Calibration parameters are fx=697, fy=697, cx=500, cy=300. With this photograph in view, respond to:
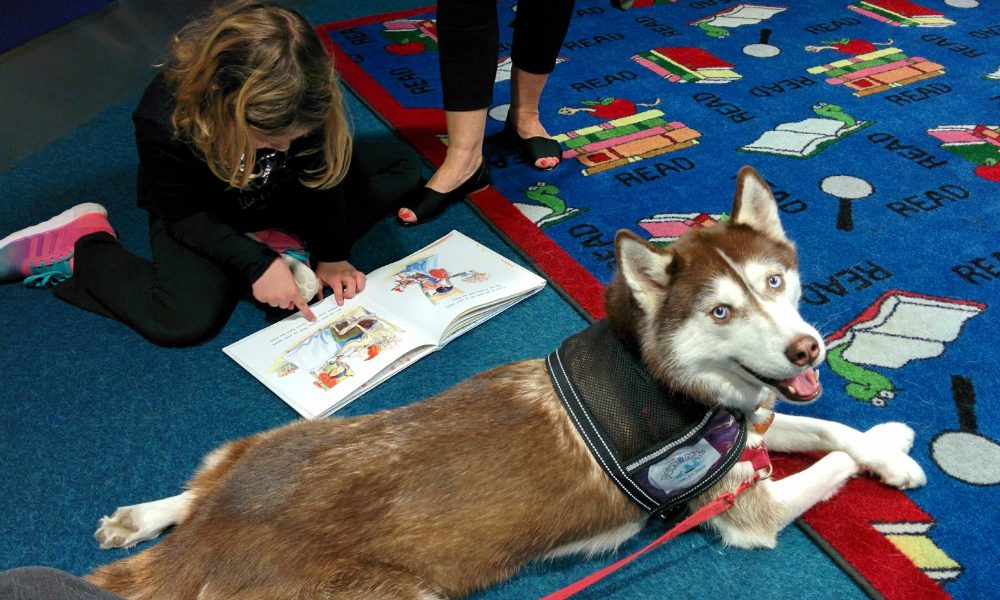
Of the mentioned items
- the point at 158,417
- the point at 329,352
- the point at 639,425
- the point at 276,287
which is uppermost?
the point at 639,425

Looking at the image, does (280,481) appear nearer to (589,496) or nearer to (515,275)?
(589,496)

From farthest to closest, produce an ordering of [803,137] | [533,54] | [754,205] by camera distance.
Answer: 1. [803,137]
2. [533,54]
3. [754,205]

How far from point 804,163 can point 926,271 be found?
0.81 m

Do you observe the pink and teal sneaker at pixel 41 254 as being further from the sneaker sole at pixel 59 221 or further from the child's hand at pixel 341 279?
the child's hand at pixel 341 279

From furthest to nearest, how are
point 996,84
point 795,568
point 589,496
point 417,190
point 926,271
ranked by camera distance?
point 996,84 → point 417,190 → point 926,271 → point 795,568 → point 589,496

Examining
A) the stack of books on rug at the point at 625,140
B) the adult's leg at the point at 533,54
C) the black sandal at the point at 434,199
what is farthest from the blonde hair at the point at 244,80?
the stack of books on rug at the point at 625,140

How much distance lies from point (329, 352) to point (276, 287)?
0.98ft

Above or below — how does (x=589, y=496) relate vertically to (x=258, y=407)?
above

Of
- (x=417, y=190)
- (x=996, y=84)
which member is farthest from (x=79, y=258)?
(x=996, y=84)

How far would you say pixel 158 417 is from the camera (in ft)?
7.30

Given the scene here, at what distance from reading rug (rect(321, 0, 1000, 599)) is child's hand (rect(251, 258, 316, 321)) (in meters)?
0.93

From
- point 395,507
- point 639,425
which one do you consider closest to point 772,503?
point 639,425

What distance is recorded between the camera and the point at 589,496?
1625 millimetres

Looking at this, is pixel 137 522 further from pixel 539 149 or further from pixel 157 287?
pixel 539 149
